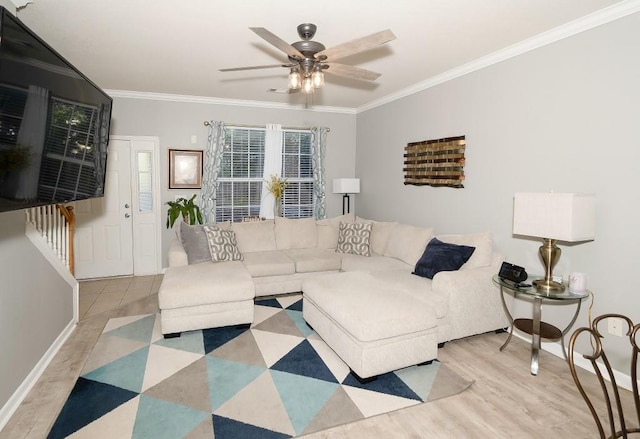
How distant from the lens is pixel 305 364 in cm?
280

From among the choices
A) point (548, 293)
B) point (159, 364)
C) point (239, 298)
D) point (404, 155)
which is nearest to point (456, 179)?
point (404, 155)

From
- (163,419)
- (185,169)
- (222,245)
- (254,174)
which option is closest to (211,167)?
(185,169)

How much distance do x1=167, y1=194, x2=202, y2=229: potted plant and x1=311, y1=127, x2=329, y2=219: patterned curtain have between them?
1900mm

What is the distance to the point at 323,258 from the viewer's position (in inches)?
176

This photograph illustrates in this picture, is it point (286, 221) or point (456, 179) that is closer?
point (456, 179)

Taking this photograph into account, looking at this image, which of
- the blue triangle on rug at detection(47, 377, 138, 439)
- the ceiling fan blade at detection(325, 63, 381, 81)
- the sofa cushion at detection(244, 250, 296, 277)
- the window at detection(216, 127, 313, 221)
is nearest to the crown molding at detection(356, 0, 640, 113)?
the ceiling fan blade at detection(325, 63, 381, 81)

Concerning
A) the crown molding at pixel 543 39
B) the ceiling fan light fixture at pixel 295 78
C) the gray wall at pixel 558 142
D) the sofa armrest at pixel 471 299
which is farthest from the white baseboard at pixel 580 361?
the ceiling fan light fixture at pixel 295 78

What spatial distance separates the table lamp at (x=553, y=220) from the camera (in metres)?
2.46

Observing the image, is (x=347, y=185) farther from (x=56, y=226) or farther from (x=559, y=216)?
(x=56, y=226)

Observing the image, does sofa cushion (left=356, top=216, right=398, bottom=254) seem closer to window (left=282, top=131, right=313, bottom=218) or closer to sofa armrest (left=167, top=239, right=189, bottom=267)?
window (left=282, top=131, right=313, bottom=218)

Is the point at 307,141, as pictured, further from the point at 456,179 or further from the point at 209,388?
the point at 209,388

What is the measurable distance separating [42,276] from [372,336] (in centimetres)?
265

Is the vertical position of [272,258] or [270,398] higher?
[272,258]

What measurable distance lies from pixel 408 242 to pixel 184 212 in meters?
3.14
